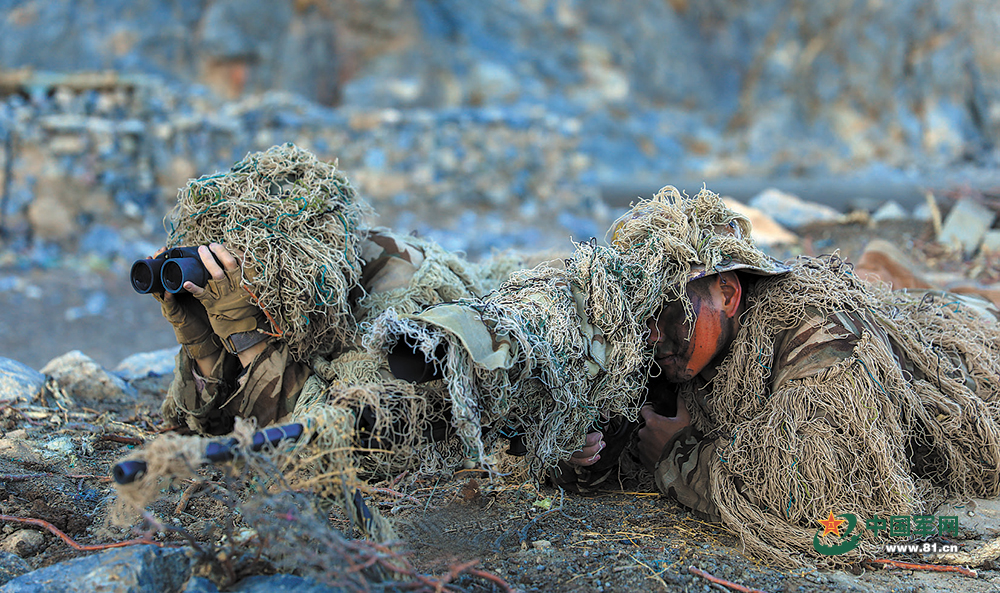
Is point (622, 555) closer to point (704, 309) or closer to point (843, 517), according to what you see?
point (843, 517)

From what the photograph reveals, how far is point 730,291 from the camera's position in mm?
2275

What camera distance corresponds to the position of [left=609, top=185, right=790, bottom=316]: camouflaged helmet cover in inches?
85.2

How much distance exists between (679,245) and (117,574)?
1797 millimetres

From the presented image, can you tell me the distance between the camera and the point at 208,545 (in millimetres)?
1826

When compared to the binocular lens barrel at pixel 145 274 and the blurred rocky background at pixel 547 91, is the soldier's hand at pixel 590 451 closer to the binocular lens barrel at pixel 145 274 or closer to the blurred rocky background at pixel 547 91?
the binocular lens barrel at pixel 145 274

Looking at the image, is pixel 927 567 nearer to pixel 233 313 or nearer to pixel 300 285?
pixel 300 285

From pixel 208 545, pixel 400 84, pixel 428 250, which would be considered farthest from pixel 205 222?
pixel 400 84

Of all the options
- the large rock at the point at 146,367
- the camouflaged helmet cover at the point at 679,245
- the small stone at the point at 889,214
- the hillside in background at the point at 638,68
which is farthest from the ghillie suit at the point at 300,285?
the hillside in background at the point at 638,68

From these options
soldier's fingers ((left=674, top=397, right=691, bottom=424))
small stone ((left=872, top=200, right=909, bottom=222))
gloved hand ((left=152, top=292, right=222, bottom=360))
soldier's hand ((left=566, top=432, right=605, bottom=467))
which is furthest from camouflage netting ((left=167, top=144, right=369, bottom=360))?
small stone ((left=872, top=200, right=909, bottom=222))

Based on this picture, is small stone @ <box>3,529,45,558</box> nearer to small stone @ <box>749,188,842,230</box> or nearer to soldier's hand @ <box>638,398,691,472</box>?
soldier's hand @ <box>638,398,691,472</box>

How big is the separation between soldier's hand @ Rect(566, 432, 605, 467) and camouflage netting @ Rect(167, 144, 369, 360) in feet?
3.05

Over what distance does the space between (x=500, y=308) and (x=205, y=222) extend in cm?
119

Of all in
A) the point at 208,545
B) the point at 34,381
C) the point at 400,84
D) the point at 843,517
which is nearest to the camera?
the point at 208,545

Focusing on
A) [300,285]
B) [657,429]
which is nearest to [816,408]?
[657,429]
